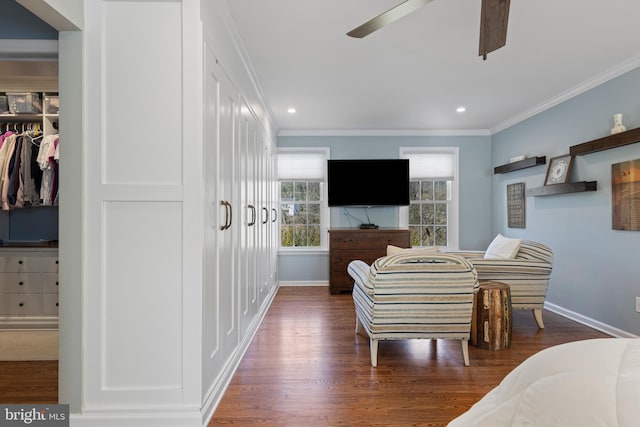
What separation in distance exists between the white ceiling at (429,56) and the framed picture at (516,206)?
1008 mm

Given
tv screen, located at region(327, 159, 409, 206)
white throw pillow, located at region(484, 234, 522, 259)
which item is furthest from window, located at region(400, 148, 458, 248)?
white throw pillow, located at region(484, 234, 522, 259)

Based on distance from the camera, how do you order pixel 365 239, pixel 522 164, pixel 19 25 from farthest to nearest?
pixel 365 239
pixel 522 164
pixel 19 25

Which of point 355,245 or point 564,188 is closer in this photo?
point 564,188

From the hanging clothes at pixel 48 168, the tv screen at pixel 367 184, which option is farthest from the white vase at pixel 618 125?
the hanging clothes at pixel 48 168

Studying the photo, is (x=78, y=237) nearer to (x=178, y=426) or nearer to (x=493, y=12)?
(x=178, y=426)

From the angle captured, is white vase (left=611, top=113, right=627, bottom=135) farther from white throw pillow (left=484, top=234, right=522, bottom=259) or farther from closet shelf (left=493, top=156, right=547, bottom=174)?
white throw pillow (left=484, top=234, right=522, bottom=259)

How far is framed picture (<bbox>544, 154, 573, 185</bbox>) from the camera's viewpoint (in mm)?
3578

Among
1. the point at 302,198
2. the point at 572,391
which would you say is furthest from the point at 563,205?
the point at 572,391

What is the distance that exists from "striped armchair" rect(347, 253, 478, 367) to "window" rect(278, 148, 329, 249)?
2919 millimetres

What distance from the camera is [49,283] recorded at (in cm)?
310

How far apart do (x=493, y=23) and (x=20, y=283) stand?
4410 mm

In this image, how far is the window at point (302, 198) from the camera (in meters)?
5.20

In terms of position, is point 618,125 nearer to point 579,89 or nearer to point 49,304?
point 579,89

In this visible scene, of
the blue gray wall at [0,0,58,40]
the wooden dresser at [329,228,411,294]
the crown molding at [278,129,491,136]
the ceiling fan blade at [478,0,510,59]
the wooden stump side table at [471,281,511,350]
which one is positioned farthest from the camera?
the crown molding at [278,129,491,136]
